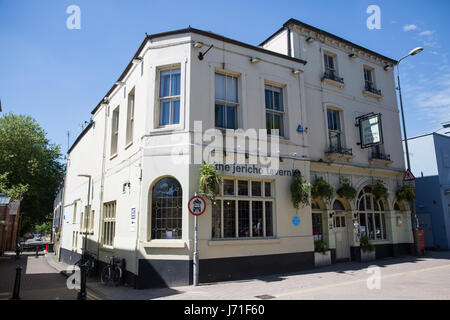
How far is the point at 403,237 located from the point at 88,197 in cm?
1763

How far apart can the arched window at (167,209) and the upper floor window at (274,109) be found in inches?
187

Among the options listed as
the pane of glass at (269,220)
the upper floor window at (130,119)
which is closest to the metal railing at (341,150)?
the pane of glass at (269,220)

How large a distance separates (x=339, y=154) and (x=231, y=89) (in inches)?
247

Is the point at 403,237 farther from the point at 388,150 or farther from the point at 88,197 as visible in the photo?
the point at 88,197

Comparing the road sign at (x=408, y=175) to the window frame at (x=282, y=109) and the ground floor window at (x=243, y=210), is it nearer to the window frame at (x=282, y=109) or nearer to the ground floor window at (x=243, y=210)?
the window frame at (x=282, y=109)

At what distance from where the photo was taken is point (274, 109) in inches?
527

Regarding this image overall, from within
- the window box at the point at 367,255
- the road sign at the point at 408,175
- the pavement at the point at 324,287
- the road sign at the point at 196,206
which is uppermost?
the road sign at the point at 408,175

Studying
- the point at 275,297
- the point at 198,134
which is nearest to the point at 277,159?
the point at 198,134

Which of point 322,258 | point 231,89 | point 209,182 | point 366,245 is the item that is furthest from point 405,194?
point 209,182

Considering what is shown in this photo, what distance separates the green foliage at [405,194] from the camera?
16969mm

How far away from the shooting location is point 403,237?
17141mm

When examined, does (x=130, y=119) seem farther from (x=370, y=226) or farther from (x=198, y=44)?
(x=370, y=226)

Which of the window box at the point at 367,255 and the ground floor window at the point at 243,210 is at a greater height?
the ground floor window at the point at 243,210

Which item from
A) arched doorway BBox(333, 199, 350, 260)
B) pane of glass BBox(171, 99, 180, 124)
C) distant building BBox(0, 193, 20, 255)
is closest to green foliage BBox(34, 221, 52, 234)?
distant building BBox(0, 193, 20, 255)
